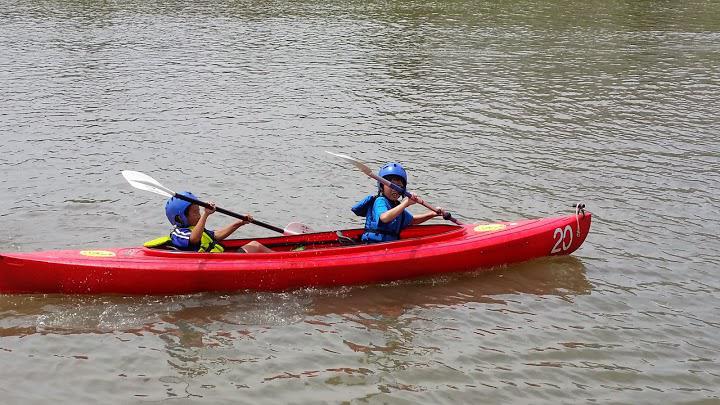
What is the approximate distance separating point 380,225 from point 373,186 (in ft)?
11.6

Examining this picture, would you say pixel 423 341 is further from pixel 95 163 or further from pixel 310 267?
pixel 95 163

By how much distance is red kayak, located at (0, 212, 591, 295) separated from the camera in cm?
856

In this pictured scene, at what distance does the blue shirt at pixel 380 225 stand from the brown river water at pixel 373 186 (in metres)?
0.63

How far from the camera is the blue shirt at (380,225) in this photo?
9.38m

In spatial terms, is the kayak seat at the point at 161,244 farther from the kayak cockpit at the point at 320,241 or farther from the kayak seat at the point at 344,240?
the kayak seat at the point at 344,240

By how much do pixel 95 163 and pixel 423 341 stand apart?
7990 mm

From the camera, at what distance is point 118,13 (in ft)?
98.6

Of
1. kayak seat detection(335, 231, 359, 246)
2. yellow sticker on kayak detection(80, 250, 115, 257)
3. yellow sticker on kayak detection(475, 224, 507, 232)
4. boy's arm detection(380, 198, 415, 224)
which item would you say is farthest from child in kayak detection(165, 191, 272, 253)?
yellow sticker on kayak detection(475, 224, 507, 232)

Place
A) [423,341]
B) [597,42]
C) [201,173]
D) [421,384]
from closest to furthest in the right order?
[421,384]
[423,341]
[201,173]
[597,42]

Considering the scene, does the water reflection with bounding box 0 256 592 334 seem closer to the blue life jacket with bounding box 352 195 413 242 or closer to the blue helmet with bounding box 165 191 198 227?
the blue life jacket with bounding box 352 195 413 242

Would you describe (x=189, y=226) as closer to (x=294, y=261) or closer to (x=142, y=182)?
(x=142, y=182)

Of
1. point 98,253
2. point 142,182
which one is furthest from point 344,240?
point 98,253

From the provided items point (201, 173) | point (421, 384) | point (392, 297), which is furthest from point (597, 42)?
point (421, 384)

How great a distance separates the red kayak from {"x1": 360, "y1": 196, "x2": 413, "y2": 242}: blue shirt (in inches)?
8.7
